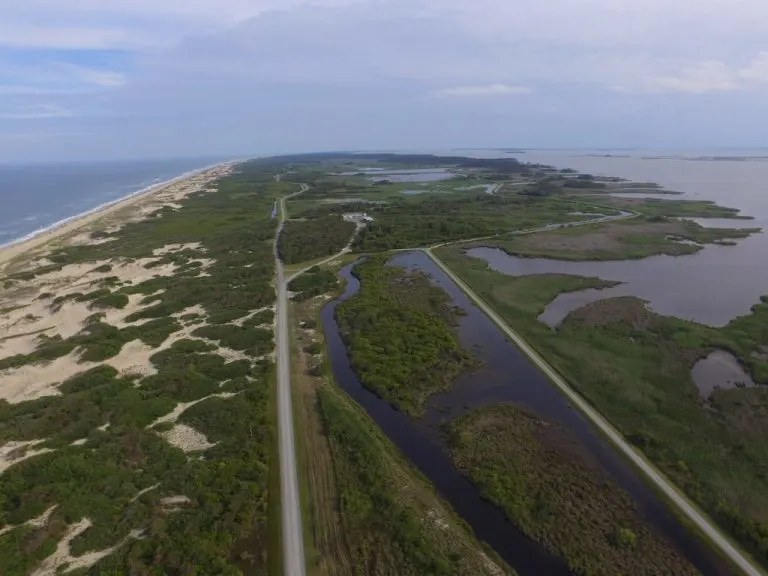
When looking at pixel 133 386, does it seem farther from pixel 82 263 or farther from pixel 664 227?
pixel 664 227

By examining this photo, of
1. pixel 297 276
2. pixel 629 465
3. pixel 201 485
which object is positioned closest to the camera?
pixel 201 485

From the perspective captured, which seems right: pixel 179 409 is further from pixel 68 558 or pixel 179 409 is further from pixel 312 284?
pixel 312 284

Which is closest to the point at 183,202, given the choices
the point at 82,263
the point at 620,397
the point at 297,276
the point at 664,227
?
the point at 82,263

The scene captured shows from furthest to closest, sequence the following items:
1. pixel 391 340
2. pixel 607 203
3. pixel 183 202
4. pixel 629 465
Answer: pixel 183 202 → pixel 607 203 → pixel 391 340 → pixel 629 465

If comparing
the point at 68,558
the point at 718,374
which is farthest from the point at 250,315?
the point at 718,374

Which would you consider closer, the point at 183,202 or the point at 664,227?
the point at 664,227
